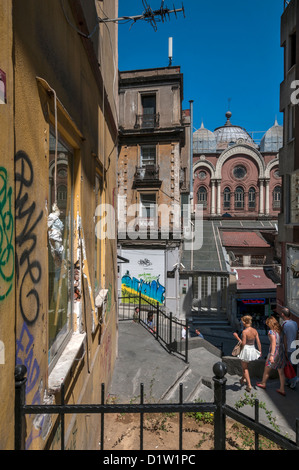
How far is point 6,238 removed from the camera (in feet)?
5.24

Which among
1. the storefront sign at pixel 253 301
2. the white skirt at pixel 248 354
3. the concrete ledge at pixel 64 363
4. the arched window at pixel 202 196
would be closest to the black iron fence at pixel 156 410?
the concrete ledge at pixel 64 363

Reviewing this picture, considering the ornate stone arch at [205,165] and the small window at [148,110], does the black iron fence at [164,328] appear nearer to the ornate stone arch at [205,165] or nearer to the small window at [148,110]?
the small window at [148,110]

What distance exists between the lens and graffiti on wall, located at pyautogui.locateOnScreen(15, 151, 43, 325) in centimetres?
180

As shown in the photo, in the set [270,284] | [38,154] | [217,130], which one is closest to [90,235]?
[38,154]

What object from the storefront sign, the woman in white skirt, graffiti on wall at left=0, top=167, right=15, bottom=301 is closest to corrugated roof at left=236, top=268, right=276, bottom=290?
the storefront sign

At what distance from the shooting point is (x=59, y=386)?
232 centimetres

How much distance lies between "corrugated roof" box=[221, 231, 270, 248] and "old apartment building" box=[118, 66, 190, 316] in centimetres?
749

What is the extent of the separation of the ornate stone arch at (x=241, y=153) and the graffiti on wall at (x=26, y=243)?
3582cm

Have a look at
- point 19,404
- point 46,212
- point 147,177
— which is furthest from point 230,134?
point 19,404

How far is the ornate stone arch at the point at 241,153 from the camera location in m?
34.7

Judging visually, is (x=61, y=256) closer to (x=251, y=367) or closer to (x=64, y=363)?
(x=64, y=363)

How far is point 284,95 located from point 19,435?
1418cm

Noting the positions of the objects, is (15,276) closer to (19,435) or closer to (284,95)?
(19,435)

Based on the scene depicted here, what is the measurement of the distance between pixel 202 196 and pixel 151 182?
18.7 metres
